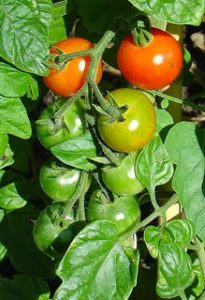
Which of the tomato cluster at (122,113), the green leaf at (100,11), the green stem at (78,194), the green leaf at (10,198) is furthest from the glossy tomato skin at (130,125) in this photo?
the green leaf at (10,198)

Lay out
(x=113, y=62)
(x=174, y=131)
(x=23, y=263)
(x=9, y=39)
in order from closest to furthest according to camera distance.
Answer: (x=9, y=39) < (x=174, y=131) < (x=113, y=62) < (x=23, y=263)

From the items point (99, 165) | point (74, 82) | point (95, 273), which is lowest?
point (95, 273)

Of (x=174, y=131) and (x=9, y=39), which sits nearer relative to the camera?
(x=9, y=39)

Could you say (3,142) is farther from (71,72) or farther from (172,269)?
(172,269)

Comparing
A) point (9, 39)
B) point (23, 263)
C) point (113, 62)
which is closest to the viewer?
point (9, 39)

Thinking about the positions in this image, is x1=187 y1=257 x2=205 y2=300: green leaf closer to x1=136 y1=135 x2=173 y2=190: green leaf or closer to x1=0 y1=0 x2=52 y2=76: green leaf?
x1=136 y1=135 x2=173 y2=190: green leaf

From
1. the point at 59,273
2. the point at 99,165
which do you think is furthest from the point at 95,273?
the point at 99,165

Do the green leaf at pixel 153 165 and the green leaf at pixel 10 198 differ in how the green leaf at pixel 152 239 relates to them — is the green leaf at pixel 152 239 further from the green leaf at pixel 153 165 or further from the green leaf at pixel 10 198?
the green leaf at pixel 10 198

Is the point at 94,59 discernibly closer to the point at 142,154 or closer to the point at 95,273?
the point at 142,154
